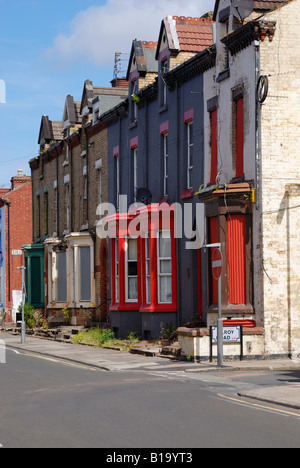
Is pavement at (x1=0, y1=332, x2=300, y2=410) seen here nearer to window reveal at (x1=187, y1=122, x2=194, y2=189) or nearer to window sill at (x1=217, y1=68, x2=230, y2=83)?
window reveal at (x1=187, y1=122, x2=194, y2=189)

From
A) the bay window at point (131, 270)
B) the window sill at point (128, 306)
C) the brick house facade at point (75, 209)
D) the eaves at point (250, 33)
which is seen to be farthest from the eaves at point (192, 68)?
the brick house facade at point (75, 209)

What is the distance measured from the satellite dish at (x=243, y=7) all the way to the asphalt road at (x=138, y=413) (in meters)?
10.9

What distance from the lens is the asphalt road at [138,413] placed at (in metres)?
11.7

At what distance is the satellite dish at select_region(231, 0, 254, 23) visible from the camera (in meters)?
25.6

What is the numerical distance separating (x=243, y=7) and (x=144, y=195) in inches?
352

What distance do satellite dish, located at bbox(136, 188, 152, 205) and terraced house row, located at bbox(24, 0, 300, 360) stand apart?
1.5 inches

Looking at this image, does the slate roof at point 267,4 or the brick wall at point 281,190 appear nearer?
the brick wall at point 281,190

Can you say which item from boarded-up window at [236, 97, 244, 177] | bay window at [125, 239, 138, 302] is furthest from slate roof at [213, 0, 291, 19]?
bay window at [125, 239, 138, 302]

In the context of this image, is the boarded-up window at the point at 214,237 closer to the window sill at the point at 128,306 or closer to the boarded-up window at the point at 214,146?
the boarded-up window at the point at 214,146

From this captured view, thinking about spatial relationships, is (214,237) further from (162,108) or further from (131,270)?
(131,270)

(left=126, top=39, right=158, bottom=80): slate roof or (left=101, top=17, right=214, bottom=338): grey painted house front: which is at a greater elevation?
(left=126, top=39, right=158, bottom=80): slate roof

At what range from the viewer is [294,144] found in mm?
24500

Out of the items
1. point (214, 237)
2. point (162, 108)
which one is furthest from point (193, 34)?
point (214, 237)
